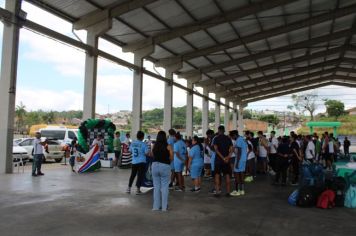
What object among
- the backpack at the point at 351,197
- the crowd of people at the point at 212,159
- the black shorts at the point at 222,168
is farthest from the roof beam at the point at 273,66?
the black shorts at the point at 222,168

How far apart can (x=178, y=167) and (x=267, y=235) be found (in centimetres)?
406

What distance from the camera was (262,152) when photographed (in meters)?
12.8

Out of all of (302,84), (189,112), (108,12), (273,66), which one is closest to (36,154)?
(108,12)

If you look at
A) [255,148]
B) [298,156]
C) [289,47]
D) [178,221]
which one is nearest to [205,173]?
[255,148]

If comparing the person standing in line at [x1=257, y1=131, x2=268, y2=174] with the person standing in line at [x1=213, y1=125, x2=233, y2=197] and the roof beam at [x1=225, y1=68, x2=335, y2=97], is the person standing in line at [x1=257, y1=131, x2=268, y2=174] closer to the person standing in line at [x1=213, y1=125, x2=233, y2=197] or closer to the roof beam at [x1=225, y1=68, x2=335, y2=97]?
the person standing in line at [x1=213, y1=125, x2=233, y2=197]

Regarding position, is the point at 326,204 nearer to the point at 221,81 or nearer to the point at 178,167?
the point at 178,167

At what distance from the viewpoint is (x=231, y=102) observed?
3928 centimetres

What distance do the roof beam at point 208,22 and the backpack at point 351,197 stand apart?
974cm

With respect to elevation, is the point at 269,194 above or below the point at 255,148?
below

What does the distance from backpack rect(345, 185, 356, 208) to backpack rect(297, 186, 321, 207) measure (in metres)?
0.57

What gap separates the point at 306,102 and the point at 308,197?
2878 inches

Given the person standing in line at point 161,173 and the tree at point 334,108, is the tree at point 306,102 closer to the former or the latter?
the tree at point 334,108

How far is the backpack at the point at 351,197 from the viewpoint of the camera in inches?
285

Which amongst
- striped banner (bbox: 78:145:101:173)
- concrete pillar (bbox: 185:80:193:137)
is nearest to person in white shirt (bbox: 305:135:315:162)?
striped banner (bbox: 78:145:101:173)
